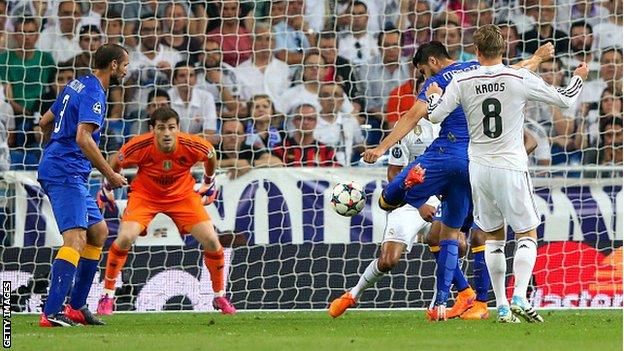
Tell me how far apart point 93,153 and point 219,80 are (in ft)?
17.8

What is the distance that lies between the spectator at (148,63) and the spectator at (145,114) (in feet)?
0.27

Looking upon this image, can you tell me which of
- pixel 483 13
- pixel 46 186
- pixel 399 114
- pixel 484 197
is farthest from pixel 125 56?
pixel 483 13

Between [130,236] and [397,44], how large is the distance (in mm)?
4556

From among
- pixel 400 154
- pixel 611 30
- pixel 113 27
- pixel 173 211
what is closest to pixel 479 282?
pixel 400 154

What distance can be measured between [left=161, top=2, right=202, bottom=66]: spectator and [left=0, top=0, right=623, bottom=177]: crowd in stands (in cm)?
1

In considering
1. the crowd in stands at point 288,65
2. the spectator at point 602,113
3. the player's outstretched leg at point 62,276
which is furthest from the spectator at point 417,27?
the player's outstretched leg at point 62,276

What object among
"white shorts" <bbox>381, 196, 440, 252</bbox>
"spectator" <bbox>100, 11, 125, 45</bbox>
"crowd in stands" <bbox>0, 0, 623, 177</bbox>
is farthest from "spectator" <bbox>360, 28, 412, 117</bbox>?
"white shorts" <bbox>381, 196, 440, 252</bbox>

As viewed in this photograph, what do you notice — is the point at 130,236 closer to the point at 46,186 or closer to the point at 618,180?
the point at 46,186

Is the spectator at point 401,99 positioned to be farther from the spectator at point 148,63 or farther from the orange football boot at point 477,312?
the orange football boot at point 477,312

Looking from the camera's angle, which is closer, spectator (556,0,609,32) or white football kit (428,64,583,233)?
white football kit (428,64,583,233)

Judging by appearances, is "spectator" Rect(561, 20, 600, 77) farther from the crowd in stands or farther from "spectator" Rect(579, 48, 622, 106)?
"spectator" Rect(579, 48, 622, 106)

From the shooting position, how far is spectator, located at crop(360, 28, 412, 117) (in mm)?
14328

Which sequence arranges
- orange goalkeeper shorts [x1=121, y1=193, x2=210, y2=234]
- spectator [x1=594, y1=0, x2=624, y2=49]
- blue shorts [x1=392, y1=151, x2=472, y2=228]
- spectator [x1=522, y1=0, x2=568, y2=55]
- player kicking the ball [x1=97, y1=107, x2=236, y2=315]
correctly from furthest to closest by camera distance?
spectator [x1=594, y1=0, x2=624, y2=49], spectator [x1=522, y1=0, x2=568, y2=55], orange goalkeeper shorts [x1=121, y1=193, x2=210, y2=234], player kicking the ball [x1=97, y1=107, x2=236, y2=315], blue shorts [x1=392, y1=151, x2=472, y2=228]

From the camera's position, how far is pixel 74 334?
8.51 metres
